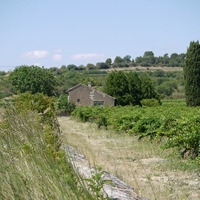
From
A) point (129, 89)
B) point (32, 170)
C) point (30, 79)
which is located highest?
point (32, 170)

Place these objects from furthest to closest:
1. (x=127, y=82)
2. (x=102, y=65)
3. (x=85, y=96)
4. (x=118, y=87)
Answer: (x=102, y=65) < (x=127, y=82) < (x=118, y=87) < (x=85, y=96)

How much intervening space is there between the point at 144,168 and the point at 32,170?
6681 millimetres

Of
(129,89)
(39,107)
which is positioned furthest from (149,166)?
(129,89)

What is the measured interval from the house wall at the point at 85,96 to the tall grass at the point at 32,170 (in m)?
46.8

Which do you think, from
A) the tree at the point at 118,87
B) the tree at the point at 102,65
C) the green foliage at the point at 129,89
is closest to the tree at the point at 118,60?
the tree at the point at 102,65

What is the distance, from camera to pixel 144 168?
33.2 feet

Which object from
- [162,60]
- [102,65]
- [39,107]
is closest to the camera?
[39,107]

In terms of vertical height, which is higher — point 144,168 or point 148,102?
point 144,168

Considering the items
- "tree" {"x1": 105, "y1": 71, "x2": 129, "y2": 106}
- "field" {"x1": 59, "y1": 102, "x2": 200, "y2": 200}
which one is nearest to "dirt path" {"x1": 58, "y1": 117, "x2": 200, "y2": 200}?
"field" {"x1": 59, "y1": 102, "x2": 200, "y2": 200}

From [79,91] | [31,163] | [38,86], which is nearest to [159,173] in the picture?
[31,163]

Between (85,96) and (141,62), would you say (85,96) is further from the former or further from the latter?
(141,62)

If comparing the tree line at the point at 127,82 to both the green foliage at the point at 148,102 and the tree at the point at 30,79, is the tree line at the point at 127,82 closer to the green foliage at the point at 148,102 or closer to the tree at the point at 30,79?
the tree at the point at 30,79

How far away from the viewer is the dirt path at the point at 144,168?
264 inches

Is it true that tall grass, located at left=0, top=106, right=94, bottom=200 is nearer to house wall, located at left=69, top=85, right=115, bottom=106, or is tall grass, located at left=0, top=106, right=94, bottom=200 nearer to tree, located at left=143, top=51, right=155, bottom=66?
house wall, located at left=69, top=85, right=115, bottom=106
